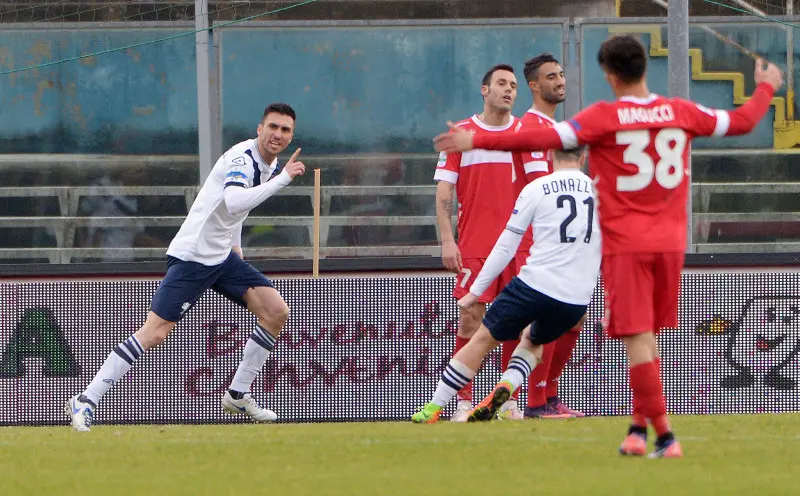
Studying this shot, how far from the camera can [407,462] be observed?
19.3 ft

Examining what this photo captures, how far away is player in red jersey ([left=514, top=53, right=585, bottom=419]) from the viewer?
8.75 metres

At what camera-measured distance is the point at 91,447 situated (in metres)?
6.76

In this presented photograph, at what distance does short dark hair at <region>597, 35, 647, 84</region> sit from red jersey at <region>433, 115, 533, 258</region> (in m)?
2.92

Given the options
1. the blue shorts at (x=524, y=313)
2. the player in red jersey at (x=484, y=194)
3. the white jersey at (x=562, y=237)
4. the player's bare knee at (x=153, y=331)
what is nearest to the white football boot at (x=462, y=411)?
the player in red jersey at (x=484, y=194)

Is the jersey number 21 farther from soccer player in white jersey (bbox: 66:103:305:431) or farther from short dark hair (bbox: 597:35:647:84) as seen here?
short dark hair (bbox: 597:35:647:84)

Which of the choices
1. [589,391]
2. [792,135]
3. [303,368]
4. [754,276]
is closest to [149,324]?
[303,368]

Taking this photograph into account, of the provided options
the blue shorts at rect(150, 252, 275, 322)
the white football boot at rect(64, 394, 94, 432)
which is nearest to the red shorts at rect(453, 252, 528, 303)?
the blue shorts at rect(150, 252, 275, 322)

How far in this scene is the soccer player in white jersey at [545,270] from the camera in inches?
303

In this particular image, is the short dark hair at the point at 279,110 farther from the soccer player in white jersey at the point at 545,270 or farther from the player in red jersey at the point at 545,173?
the soccer player in white jersey at the point at 545,270

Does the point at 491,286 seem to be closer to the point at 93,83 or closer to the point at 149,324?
the point at 149,324

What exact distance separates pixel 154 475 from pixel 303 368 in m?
4.49

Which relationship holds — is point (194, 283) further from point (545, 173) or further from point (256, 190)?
point (545, 173)

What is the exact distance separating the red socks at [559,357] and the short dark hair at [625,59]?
3.12 metres

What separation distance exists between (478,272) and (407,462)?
3.11 m
